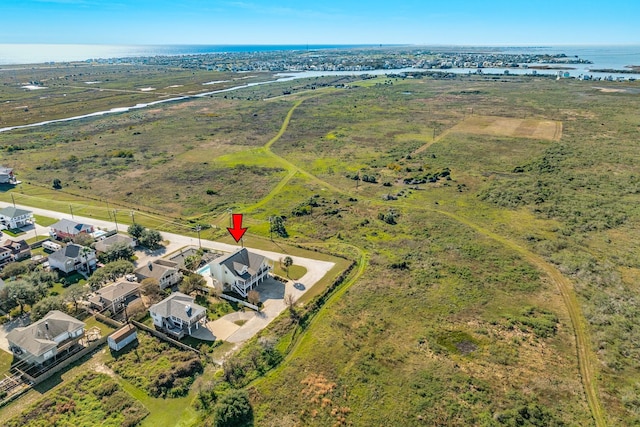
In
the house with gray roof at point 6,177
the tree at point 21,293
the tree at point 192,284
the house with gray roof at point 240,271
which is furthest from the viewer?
the house with gray roof at point 6,177

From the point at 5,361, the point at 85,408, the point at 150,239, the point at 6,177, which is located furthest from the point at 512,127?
the point at 6,177

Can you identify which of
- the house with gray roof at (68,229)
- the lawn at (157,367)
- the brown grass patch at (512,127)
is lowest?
the lawn at (157,367)

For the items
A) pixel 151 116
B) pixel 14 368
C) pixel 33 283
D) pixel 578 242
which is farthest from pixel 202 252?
pixel 151 116

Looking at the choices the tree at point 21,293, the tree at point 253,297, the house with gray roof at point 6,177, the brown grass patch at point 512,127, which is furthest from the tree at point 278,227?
the brown grass patch at point 512,127

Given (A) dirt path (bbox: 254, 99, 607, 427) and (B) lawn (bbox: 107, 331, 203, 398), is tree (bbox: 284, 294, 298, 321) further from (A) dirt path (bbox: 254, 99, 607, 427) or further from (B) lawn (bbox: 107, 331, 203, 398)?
(B) lawn (bbox: 107, 331, 203, 398)

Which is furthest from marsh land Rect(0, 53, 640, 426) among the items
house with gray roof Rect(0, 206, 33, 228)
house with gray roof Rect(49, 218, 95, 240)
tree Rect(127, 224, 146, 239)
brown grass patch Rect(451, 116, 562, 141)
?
house with gray roof Rect(49, 218, 95, 240)

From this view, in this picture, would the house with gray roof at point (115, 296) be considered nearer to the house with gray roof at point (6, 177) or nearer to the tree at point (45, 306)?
the tree at point (45, 306)

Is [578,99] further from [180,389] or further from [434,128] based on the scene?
[180,389]
